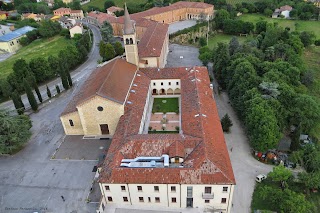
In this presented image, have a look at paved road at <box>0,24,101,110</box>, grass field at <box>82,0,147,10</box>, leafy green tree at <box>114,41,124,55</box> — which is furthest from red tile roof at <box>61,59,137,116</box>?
grass field at <box>82,0,147,10</box>

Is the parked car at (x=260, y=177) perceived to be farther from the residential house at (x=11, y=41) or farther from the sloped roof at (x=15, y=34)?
the sloped roof at (x=15, y=34)

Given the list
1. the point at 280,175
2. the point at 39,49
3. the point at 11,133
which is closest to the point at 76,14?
the point at 39,49

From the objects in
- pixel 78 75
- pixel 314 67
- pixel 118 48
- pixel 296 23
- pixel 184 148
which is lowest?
pixel 314 67

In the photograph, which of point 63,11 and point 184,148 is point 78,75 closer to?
point 184,148

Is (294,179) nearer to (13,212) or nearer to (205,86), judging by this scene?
(205,86)

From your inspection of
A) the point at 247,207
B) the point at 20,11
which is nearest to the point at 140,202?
Result: the point at 247,207

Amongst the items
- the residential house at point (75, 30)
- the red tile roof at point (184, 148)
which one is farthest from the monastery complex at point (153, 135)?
the residential house at point (75, 30)

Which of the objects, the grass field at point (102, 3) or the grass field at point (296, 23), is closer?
the grass field at point (296, 23)
